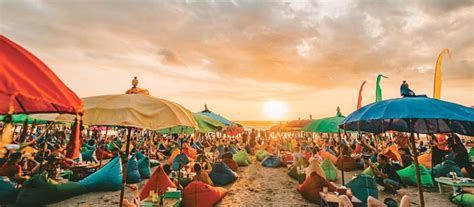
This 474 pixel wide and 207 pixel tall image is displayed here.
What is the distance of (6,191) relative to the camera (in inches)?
285

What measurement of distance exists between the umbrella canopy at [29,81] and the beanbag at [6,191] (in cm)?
823

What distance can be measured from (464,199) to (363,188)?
3.47 metres

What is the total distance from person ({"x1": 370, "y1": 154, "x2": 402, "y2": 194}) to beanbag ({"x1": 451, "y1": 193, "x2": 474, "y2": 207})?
163 centimetres

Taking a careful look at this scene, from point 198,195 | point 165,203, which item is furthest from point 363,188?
Answer: point 165,203

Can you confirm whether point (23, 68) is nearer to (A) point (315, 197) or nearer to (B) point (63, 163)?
(A) point (315, 197)

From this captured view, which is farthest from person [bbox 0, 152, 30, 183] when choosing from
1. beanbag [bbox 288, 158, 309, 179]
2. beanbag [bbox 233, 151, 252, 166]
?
beanbag [bbox 288, 158, 309, 179]

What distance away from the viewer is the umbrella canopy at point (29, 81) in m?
1.46

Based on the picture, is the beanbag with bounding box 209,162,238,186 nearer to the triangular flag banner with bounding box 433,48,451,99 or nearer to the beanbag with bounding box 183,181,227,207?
the beanbag with bounding box 183,181,227,207

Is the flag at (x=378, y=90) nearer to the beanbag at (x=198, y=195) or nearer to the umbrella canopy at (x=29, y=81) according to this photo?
the beanbag at (x=198, y=195)

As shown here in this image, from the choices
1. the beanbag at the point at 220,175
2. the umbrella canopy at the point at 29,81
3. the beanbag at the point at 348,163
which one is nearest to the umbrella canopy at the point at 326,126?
the beanbag at the point at 220,175

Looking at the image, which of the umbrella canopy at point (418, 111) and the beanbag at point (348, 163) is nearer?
the umbrella canopy at point (418, 111)

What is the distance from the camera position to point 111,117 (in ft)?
11.3

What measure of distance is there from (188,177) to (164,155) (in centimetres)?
1117

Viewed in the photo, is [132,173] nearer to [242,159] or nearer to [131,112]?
[242,159]
